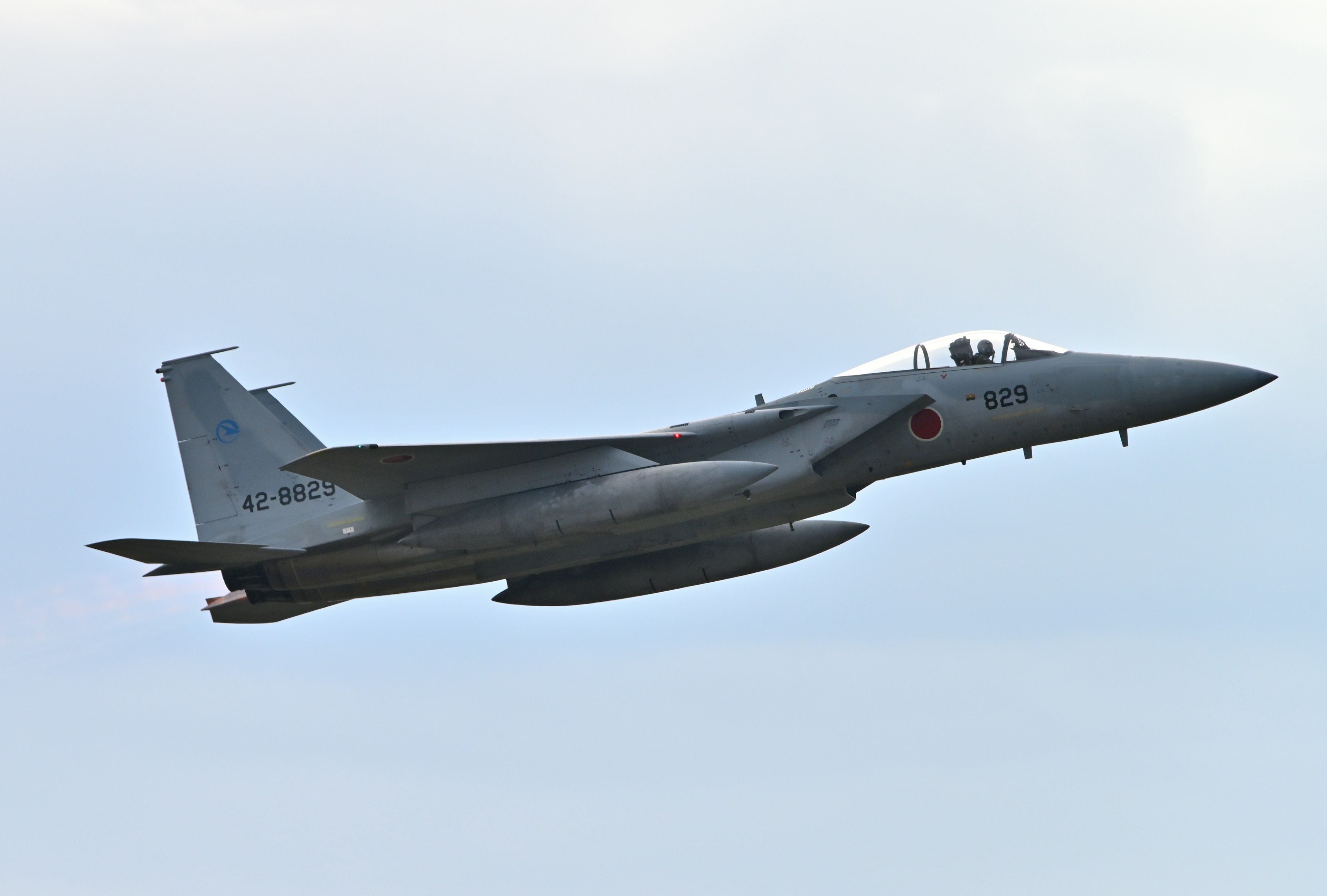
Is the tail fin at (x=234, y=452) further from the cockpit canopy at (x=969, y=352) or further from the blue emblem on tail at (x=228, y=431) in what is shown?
the cockpit canopy at (x=969, y=352)

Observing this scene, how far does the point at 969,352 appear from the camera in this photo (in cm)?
2047

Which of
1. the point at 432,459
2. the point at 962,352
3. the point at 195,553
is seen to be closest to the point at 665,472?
the point at 432,459

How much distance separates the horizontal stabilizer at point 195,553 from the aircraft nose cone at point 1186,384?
11633 millimetres

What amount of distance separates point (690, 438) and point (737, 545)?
274cm

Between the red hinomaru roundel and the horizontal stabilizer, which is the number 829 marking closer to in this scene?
the red hinomaru roundel

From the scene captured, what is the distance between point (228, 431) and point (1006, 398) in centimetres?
1158

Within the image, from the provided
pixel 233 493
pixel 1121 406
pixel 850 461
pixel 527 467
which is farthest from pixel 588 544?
pixel 1121 406

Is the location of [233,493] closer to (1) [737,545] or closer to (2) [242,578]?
(2) [242,578]

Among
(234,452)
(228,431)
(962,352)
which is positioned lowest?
(962,352)

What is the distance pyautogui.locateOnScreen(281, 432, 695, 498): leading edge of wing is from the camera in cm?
1998

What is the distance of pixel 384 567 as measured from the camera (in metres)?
21.3

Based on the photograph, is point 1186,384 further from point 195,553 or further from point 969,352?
point 195,553

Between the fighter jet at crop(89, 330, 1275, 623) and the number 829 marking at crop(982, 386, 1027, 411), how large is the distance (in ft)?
0.05

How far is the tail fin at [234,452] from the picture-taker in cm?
2253
